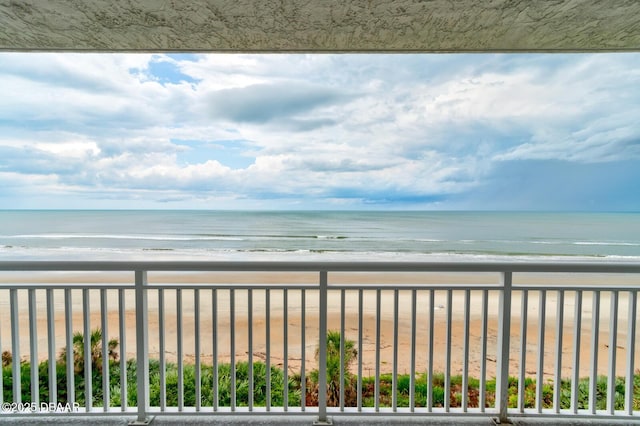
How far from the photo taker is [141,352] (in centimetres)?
186

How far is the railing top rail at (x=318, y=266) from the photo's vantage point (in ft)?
5.63

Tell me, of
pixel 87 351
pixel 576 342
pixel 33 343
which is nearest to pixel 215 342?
pixel 87 351

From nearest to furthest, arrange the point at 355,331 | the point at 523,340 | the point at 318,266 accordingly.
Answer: the point at 318,266 → the point at 523,340 → the point at 355,331

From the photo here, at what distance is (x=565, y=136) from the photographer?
1684cm

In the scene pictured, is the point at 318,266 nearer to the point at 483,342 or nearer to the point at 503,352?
the point at 483,342

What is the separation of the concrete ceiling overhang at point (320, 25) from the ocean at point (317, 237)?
9.20 metres

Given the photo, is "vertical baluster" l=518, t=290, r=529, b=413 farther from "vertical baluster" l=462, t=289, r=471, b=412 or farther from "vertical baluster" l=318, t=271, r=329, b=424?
"vertical baluster" l=318, t=271, r=329, b=424

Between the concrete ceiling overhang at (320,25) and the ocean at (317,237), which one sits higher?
the concrete ceiling overhang at (320,25)

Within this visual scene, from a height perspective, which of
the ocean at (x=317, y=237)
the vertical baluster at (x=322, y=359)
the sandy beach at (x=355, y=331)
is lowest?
the sandy beach at (x=355, y=331)

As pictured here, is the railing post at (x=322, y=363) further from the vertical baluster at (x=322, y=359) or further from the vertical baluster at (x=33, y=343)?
the vertical baluster at (x=33, y=343)

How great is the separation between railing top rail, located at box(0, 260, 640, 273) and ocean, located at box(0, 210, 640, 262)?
8.89 m

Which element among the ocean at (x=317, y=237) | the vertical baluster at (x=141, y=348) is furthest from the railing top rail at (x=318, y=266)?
the ocean at (x=317, y=237)

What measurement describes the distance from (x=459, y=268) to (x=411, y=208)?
67.0 ft

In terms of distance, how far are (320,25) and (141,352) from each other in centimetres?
209
